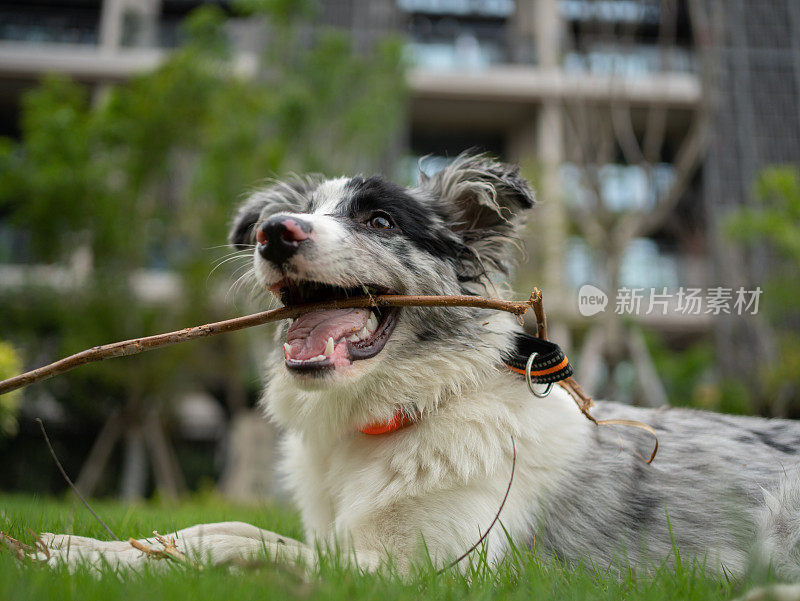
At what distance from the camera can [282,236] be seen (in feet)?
8.04

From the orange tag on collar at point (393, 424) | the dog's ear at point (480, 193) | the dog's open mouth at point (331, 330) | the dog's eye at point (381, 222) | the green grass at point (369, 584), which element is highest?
the dog's ear at point (480, 193)

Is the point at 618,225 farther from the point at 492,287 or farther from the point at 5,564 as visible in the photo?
the point at 5,564

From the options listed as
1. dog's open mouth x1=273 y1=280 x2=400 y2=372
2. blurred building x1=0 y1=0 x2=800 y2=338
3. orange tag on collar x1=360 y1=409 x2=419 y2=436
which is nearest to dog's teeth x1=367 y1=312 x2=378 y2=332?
dog's open mouth x1=273 y1=280 x2=400 y2=372

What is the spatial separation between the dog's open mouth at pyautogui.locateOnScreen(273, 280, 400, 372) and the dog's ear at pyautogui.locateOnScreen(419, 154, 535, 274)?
0.67 m

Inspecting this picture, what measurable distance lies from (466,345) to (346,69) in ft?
29.3

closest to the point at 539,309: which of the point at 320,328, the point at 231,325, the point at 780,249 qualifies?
the point at 320,328

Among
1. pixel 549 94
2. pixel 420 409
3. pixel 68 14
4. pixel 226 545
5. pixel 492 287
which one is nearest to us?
pixel 226 545

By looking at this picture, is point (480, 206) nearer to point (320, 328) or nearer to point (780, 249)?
point (320, 328)

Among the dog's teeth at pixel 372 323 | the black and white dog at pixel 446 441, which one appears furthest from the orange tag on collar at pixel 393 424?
the dog's teeth at pixel 372 323

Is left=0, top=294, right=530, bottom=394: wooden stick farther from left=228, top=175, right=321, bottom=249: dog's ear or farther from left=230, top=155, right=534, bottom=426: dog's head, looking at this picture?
left=228, top=175, right=321, bottom=249: dog's ear

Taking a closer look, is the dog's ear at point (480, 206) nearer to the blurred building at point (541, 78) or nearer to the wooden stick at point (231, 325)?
the wooden stick at point (231, 325)

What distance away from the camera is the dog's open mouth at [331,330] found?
2504 millimetres

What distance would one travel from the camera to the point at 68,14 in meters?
21.3

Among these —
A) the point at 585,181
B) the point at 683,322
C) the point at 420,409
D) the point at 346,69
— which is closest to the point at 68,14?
the point at 346,69
